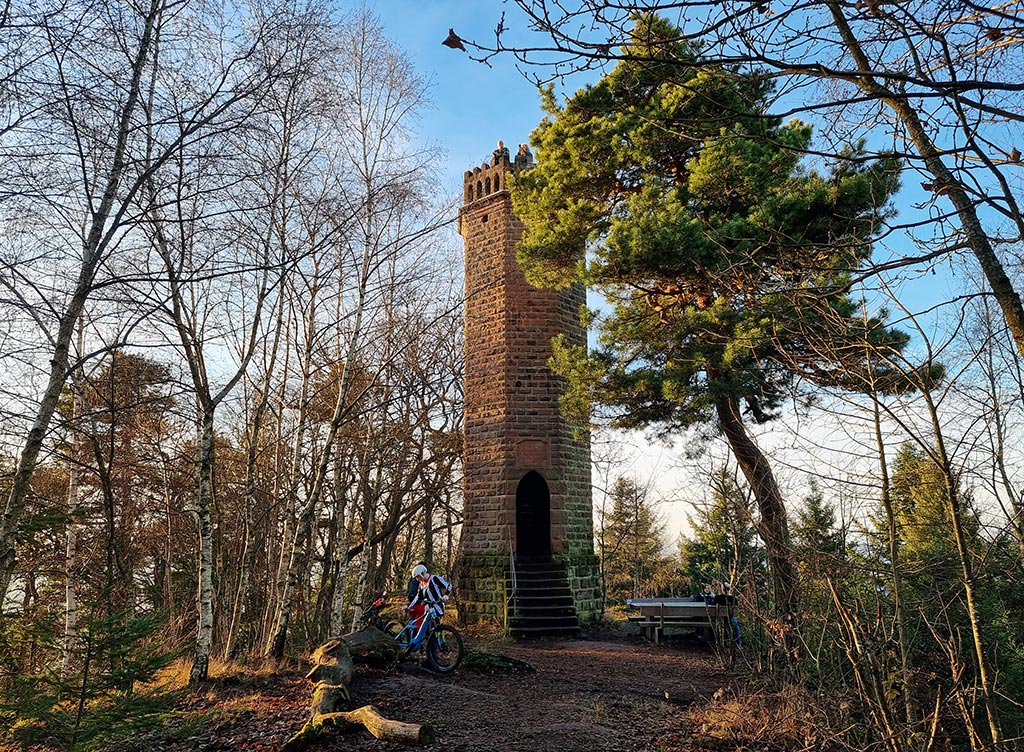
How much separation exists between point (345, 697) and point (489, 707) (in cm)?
143

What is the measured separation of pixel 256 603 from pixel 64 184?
35.3ft

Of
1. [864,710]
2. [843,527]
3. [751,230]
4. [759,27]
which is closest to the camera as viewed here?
[759,27]

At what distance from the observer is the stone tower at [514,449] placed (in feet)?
40.7

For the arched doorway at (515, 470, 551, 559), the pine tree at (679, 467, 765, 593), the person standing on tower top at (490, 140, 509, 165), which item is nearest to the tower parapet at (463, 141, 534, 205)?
the person standing on tower top at (490, 140, 509, 165)

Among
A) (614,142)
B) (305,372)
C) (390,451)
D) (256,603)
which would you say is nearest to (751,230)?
(614,142)

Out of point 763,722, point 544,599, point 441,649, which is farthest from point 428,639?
point 544,599

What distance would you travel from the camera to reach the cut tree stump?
4848 mm

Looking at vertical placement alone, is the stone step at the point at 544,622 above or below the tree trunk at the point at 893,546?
below

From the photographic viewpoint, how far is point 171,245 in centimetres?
642

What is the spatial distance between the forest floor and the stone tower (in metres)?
3.17

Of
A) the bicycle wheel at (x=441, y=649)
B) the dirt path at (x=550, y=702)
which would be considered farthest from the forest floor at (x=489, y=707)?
the bicycle wheel at (x=441, y=649)

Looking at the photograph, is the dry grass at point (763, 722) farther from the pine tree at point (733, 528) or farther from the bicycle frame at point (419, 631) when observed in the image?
the bicycle frame at point (419, 631)

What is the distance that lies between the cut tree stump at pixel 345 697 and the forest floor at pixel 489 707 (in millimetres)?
98

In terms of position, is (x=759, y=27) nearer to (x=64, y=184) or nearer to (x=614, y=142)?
(x=64, y=184)
